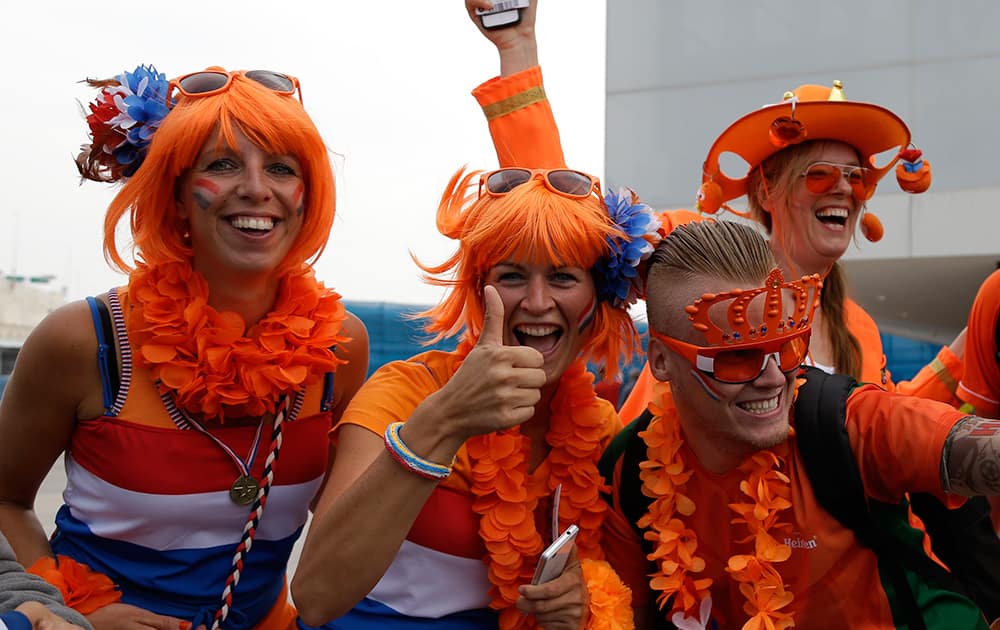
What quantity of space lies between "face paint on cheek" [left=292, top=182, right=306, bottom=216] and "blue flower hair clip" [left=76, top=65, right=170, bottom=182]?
0.40 metres

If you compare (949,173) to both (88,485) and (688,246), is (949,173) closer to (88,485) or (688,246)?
(688,246)

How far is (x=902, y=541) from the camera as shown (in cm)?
204

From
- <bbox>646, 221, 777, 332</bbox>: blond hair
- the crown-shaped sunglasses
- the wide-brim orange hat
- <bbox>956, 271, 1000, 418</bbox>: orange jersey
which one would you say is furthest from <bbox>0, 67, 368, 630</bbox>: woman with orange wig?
<bbox>956, 271, 1000, 418</bbox>: orange jersey

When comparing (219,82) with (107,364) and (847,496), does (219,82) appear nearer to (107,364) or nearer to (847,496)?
(107,364)

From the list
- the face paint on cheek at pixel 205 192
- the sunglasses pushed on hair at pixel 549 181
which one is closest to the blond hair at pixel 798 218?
the sunglasses pushed on hair at pixel 549 181

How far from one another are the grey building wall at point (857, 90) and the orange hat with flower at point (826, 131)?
7.04 meters

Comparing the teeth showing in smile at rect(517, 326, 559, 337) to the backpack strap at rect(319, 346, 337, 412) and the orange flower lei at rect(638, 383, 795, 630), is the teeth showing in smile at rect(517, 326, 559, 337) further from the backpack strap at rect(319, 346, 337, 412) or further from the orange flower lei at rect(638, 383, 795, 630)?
the backpack strap at rect(319, 346, 337, 412)

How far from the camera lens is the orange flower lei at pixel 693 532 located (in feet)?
6.98

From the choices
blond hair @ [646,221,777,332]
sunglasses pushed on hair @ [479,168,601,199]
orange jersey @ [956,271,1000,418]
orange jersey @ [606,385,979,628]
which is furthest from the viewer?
orange jersey @ [956,271,1000,418]

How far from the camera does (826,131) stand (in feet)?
9.96

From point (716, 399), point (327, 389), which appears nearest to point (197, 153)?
point (327, 389)

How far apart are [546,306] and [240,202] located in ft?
2.64

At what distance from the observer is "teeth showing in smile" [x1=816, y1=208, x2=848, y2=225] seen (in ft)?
9.89

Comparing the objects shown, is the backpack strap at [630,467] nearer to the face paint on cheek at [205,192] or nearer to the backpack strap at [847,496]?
the backpack strap at [847,496]
